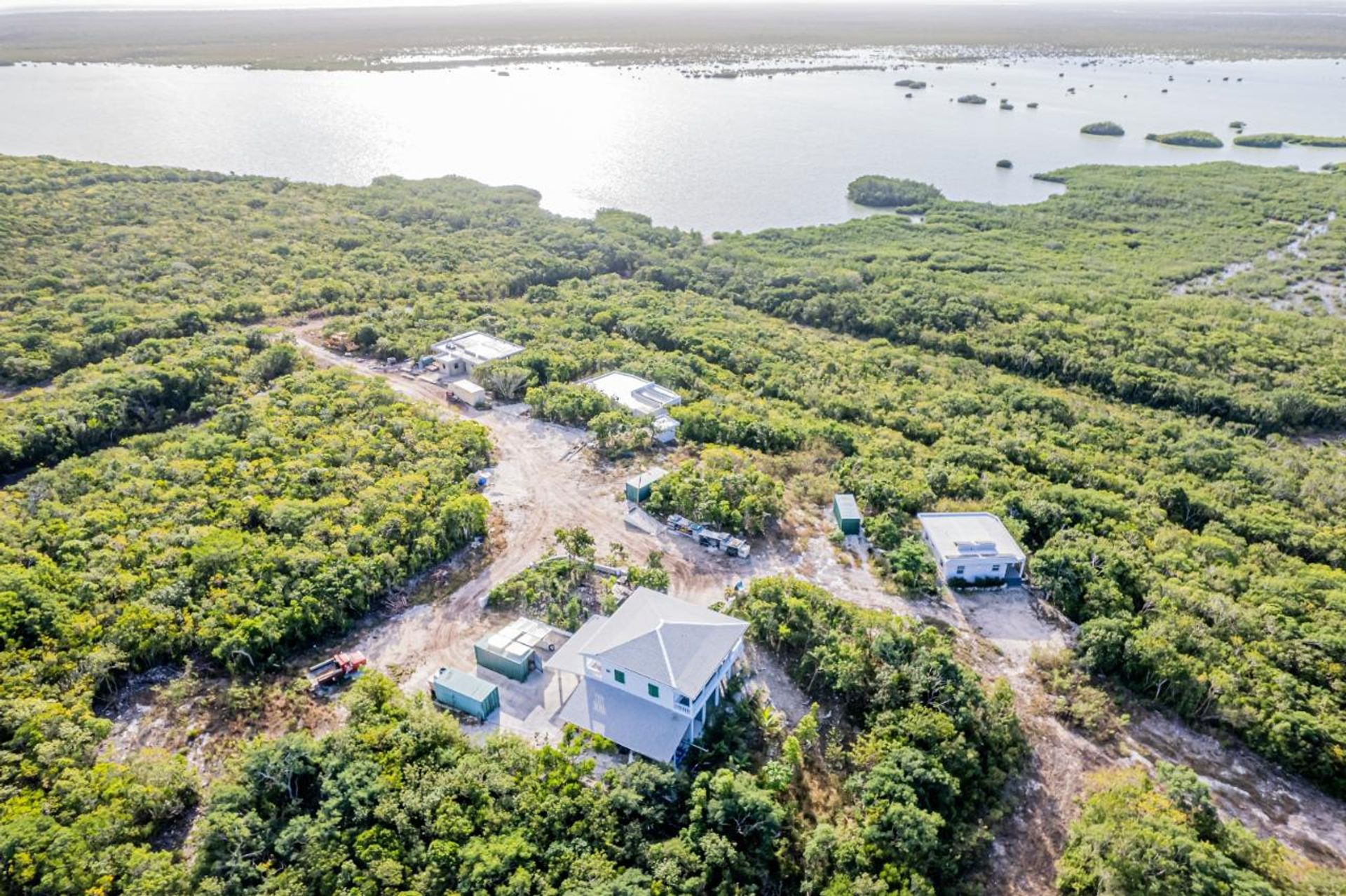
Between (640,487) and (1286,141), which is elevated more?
(1286,141)

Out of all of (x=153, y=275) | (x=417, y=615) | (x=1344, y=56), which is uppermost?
(x=1344, y=56)

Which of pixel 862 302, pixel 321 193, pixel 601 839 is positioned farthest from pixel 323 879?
pixel 321 193

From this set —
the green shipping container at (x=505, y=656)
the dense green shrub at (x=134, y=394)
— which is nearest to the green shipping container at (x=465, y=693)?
the green shipping container at (x=505, y=656)

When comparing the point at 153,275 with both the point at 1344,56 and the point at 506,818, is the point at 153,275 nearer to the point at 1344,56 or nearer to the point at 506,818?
the point at 506,818

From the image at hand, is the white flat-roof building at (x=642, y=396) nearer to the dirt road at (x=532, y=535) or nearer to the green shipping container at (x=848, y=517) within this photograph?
the dirt road at (x=532, y=535)

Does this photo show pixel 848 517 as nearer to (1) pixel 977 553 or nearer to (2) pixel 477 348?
(1) pixel 977 553

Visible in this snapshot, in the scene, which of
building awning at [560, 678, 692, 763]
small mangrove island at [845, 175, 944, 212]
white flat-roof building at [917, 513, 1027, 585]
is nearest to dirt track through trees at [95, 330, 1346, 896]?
white flat-roof building at [917, 513, 1027, 585]

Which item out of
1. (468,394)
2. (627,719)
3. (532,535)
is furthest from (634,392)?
(627,719)
